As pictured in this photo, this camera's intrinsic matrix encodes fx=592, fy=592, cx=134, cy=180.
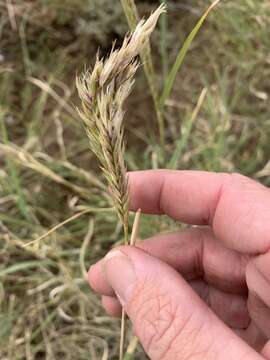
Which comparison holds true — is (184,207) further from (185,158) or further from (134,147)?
(134,147)

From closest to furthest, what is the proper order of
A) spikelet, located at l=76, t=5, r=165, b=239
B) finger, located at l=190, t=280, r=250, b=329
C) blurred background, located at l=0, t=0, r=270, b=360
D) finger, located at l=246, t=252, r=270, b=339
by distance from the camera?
spikelet, located at l=76, t=5, r=165, b=239
finger, located at l=246, t=252, r=270, b=339
finger, located at l=190, t=280, r=250, b=329
blurred background, located at l=0, t=0, r=270, b=360

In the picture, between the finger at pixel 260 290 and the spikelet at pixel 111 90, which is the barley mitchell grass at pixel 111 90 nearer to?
the spikelet at pixel 111 90

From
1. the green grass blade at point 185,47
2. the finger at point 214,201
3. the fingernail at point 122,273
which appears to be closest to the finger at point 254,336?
the finger at point 214,201

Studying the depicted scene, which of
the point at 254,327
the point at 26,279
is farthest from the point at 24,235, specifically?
the point at 254,327

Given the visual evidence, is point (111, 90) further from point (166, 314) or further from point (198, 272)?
point (198, 272)

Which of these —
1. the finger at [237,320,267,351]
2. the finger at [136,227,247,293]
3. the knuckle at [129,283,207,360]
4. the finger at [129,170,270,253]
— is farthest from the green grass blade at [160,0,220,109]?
the finger at [237,320,267,351]

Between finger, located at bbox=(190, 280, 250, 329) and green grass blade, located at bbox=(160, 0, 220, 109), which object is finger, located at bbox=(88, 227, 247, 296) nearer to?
finger, located at bbox=(190, 280, 250, 329)
